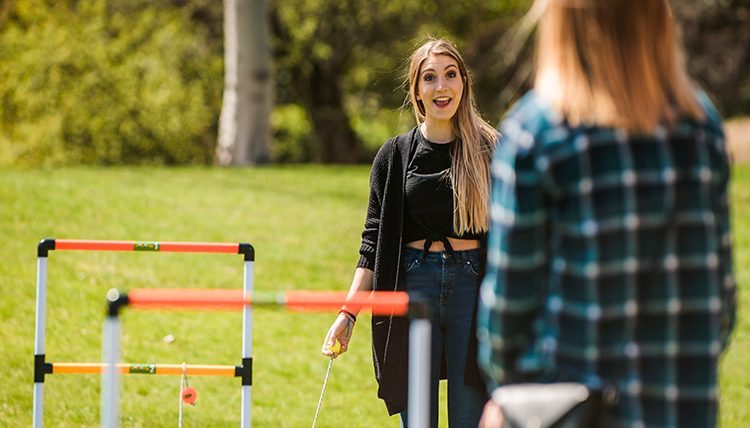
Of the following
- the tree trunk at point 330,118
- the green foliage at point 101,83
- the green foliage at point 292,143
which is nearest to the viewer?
the green foliage at point 101,83

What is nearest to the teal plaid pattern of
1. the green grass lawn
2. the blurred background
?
the green grass lawn

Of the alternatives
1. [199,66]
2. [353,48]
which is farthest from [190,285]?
[353,48]

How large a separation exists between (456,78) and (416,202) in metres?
0.59

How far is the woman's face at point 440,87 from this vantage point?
10.6ft

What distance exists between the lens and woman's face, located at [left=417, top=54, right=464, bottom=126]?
3.22 m

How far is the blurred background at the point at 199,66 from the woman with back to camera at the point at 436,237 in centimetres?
1640

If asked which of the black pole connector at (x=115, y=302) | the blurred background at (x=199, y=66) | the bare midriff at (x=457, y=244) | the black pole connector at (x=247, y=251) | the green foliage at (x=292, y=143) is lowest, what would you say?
the black pole connector at (x=115, y=302)

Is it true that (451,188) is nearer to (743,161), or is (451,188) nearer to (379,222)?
(379,222)

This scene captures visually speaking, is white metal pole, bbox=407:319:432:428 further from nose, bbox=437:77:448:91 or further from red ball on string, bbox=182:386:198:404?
red ball on string, bbox=182:386:198:404

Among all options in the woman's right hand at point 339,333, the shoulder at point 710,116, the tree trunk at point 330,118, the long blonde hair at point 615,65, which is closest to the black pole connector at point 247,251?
the woman's right hand at point 339,333

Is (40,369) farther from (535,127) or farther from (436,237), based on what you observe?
(535,127)

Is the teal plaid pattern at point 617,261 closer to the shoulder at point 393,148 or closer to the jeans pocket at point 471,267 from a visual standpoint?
the jeans pocket at point 471,267

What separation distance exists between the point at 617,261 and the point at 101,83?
70.3ft

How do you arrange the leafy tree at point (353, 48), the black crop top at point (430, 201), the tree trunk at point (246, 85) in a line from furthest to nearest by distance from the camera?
the leafy tree at point (353, 48)
the tree trunk at point (246, 85)
the black crop top at point (430, 201)
